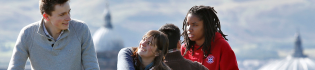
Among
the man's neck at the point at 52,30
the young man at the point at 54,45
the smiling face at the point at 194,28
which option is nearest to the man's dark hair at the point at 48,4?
the young man at the point at 54,45

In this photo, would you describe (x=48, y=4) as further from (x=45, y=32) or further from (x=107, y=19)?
(x=107, y=19)

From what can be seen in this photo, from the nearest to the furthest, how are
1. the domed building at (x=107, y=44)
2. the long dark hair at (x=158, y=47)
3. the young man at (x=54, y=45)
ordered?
the long dark hair at (x=158, y=47) < the young man at (x=54, y=45) < the domed building at (x=107, y=44)

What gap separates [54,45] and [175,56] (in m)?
1.04

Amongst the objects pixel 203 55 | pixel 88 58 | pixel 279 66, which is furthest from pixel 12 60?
pixel 279 66

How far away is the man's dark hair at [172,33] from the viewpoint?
3.97 m

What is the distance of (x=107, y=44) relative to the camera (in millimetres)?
100312

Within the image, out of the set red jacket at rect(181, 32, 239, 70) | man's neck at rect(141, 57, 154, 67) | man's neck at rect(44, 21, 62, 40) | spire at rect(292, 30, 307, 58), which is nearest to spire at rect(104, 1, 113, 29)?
spire at rect(292, 30, 307, 58)

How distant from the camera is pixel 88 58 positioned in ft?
13.7

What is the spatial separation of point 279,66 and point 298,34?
27676 millimetres

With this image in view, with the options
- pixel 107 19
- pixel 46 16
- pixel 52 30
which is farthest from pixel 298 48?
pixel 46 16

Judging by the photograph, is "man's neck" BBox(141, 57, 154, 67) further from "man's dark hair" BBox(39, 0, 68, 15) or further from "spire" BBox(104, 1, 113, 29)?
"spire" BBox(104, 1, 113, 29)

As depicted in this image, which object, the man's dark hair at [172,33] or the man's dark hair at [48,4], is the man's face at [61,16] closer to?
the man's dark hair at [48,4]

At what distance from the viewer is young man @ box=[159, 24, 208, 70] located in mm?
3926

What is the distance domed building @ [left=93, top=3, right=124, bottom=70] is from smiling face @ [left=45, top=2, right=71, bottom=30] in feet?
301
